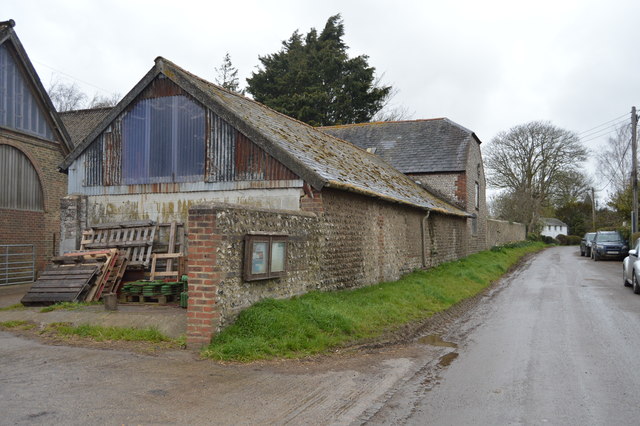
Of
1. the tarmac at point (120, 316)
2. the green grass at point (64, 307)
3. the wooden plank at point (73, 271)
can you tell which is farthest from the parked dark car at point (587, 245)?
the green grass at point (64, 307)

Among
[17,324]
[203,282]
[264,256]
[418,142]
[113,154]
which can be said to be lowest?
[17,324]

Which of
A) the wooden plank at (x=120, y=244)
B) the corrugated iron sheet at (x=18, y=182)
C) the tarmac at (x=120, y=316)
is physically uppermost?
the corrugated iron sheet at (x=18, y=182)

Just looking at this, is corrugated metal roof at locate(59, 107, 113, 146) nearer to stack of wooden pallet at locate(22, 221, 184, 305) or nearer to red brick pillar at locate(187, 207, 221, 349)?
stack of wooden pallet at locate(22, 221, 184, 305)

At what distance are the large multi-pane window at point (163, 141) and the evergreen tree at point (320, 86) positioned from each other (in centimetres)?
2633

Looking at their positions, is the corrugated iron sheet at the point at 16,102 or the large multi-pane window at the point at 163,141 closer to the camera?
the large multi-pane window at the point at 163,141

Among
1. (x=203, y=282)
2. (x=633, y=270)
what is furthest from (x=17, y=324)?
(x=633, y=270)

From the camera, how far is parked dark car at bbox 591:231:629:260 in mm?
28906

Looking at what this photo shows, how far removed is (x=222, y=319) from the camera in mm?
7691

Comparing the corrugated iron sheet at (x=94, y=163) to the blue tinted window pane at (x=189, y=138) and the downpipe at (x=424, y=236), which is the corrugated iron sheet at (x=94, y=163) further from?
the downpipe at (x=424, y=236)

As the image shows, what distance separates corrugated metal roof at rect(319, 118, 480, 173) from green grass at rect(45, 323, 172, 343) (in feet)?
67.5

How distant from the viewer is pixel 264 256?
28.4 feet

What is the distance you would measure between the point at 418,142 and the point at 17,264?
2038cm

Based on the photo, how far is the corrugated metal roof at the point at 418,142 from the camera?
1070 inches

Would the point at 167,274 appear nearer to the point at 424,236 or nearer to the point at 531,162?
the point at 424,236
